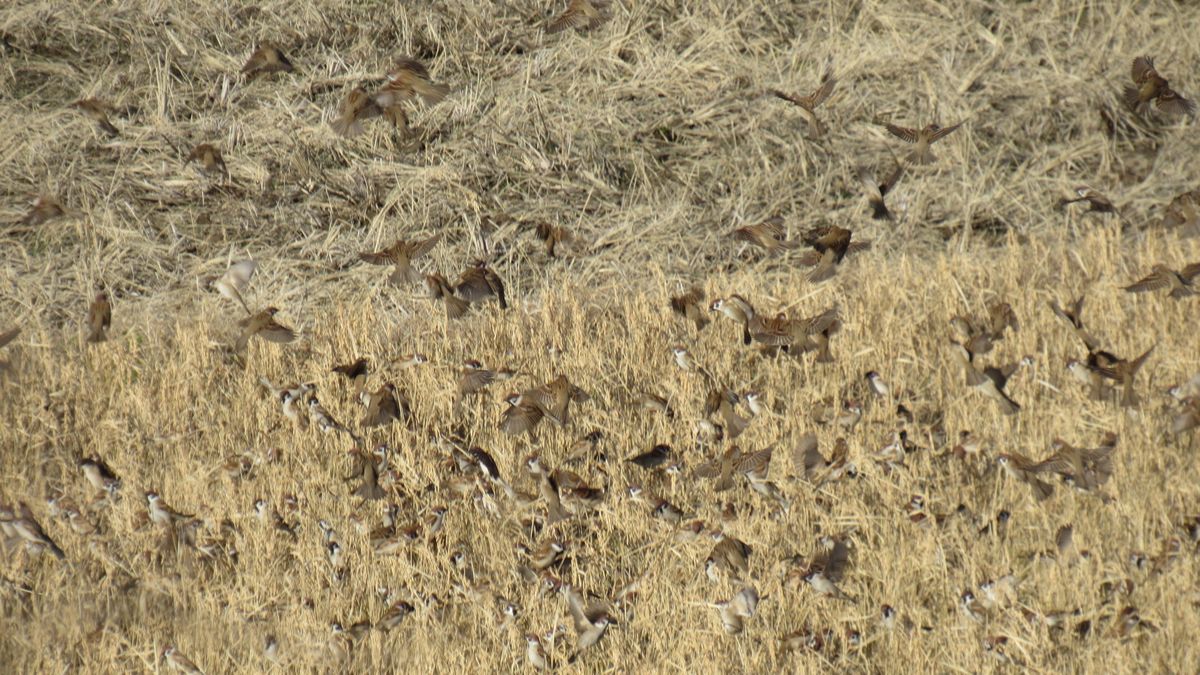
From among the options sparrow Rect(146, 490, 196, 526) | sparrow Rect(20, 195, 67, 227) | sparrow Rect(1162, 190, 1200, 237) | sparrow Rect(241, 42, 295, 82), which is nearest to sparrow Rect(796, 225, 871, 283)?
sparrow Rect(1162, 190, 1200, 237)

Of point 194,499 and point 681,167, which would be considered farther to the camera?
point 681,167

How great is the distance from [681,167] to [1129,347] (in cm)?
255

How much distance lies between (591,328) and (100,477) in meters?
1.86

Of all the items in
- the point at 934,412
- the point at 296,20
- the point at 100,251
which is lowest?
the point at 100,251

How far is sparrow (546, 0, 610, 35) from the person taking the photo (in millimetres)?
6344

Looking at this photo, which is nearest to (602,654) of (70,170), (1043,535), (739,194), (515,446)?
(515,446)

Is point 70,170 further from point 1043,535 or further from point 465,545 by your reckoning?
point 1043,535

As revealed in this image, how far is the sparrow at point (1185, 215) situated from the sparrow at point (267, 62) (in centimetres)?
402

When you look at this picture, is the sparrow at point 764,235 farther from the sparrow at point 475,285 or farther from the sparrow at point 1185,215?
the sparrow at point 1185,215

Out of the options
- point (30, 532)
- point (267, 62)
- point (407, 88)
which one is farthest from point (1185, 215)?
point (30, 532)

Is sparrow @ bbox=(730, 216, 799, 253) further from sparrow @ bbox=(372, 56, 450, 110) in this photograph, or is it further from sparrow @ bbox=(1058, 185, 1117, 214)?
sparrow @ bbox=(372, 56, 450, 110)

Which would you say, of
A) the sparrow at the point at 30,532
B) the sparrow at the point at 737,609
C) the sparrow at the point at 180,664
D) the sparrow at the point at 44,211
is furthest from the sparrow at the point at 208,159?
the sparrow at the point at 737,609

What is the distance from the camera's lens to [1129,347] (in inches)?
184

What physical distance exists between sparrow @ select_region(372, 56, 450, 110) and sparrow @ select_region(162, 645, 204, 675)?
265cm
